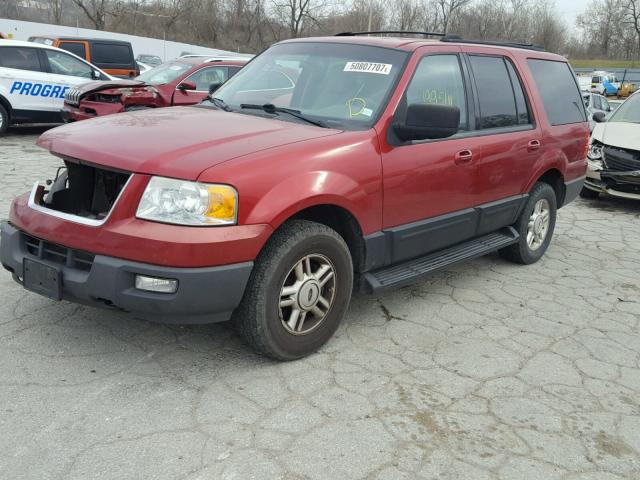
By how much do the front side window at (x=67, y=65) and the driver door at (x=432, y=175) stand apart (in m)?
9.49

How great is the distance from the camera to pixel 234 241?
295 centimetres

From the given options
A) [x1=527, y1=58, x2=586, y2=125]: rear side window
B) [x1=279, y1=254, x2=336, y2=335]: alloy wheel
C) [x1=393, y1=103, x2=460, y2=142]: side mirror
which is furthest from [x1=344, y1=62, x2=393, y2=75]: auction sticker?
[x1=527, y1=58, x2=586, y2=125]: rear side window

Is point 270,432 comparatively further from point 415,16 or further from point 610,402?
point 415,16

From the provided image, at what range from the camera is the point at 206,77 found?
1118 cm

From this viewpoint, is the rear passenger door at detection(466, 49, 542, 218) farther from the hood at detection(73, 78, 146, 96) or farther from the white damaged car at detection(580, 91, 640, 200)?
the hood at detection(73, 78, 146, 96)

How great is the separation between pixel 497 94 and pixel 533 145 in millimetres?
568

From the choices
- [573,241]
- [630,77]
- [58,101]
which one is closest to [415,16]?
[630,77]

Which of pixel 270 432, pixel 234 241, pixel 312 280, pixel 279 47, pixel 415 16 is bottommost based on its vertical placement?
pixel 270 432

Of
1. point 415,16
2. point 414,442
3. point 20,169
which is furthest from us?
point 415,16

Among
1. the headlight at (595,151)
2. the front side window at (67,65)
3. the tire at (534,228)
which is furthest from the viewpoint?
the front side window at (67,65)

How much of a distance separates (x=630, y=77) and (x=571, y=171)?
59.5 m

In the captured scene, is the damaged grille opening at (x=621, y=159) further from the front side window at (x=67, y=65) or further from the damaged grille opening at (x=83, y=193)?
the front side window at (x=67, y=65)

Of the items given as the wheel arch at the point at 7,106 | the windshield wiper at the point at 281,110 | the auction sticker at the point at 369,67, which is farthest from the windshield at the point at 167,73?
the auction sticker at the point at 369,67

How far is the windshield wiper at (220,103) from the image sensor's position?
13.7ft
